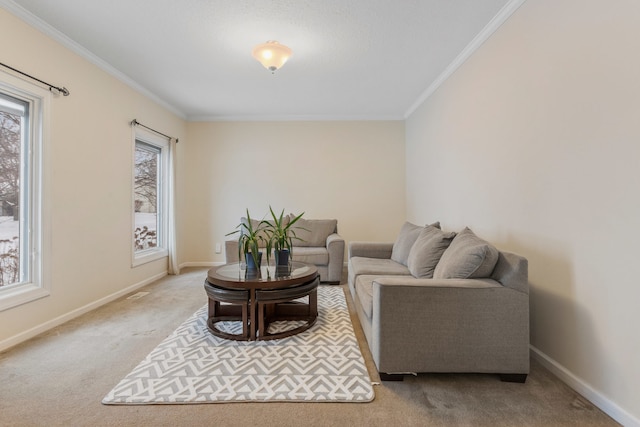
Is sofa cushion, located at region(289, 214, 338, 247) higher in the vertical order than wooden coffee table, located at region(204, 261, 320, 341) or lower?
higher

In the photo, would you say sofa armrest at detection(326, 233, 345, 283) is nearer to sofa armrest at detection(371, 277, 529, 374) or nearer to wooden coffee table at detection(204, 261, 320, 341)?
wooden coffee table at detection(204, 261, 320, 341)

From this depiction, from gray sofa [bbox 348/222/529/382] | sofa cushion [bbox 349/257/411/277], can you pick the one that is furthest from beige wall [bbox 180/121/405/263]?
gray sofa [bbox 348/222/529/382]

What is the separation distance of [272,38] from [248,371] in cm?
266

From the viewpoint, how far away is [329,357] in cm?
202

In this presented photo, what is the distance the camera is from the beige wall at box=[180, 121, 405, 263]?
5.01 metres

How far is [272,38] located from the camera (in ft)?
8.77

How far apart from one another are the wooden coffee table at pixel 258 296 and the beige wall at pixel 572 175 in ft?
5.33

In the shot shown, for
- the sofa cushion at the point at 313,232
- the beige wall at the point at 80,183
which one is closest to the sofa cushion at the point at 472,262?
the sofa cushion at the point at 313,232

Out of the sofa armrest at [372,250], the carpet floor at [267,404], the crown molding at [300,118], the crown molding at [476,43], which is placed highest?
the crown molding at [300,118]

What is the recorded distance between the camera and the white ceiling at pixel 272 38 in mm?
2256

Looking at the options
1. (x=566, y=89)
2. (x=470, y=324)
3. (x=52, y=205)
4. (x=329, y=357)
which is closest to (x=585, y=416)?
(x=470, y=324)

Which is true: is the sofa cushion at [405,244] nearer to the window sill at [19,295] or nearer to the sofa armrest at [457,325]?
the sofa armrest at [457,325]

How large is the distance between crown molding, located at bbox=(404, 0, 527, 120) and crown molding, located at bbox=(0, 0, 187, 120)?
360 centimetres

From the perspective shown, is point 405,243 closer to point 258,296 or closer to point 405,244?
point 405,244
